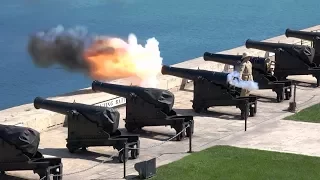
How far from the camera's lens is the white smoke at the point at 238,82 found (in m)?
26.9

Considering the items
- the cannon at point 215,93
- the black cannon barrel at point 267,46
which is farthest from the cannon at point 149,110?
the black cannon barrel at point 267,46

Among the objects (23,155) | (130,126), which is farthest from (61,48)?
(23,155)

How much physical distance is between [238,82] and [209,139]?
10.8 feet

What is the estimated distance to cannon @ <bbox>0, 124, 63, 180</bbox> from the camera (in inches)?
792

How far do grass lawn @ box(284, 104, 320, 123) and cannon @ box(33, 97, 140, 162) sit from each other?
20.1 ft

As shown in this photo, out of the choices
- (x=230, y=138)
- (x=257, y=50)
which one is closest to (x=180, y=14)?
(x=257, y=50)

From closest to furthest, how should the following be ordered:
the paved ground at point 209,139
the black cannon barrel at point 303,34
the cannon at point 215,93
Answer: the paved ground at point 209,139, the cannon at point 215,93, the black cannon barrel at point 303,34

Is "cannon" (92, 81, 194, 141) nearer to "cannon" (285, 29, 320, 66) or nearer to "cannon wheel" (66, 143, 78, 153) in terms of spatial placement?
"cannon wheel" (66, 143, 78, 153)

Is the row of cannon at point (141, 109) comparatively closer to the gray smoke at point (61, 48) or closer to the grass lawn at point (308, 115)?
the grass lawn at point (308, 115)

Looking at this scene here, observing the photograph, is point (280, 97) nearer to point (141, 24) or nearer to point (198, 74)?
point (198, 74)

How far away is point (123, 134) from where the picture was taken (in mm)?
24391

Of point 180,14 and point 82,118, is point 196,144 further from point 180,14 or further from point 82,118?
point 180,14

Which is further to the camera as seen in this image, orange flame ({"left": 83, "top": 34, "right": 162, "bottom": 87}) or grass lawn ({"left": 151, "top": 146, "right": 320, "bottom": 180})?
orange flame ({"left": 83, "top": 34, "right": 162, "bottom": 87})

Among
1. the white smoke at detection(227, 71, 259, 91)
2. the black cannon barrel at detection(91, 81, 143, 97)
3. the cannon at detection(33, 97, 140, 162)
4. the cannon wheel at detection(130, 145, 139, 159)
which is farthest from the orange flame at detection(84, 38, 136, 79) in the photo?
the cannon wheel at detection(130, 145, 139, 159)
